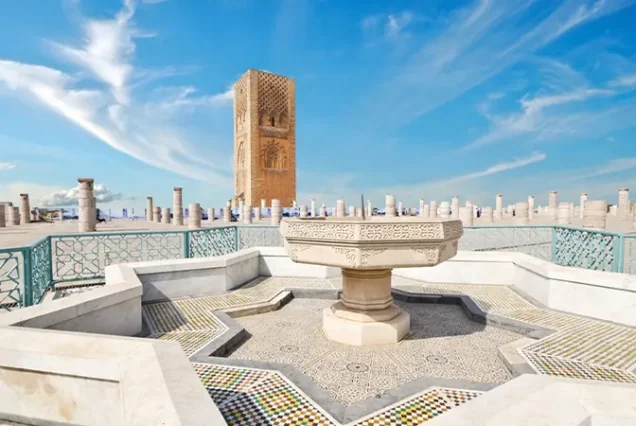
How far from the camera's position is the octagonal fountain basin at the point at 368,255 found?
9.42 feet

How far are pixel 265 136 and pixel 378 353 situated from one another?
33.3 metres

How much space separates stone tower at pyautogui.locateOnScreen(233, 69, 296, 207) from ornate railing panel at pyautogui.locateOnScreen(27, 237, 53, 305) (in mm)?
28861

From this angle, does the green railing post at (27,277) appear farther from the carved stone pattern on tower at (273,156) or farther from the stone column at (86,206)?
the carved stone pattern on tower at (273,156)

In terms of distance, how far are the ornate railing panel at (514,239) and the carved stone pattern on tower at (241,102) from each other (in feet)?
101

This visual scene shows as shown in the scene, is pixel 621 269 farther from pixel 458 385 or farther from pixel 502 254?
pixel 458 385

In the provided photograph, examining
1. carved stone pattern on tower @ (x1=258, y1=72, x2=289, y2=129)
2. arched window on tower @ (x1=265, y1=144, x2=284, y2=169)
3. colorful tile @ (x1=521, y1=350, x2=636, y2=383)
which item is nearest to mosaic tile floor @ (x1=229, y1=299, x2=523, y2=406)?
colorful tile @ (x1=521, y1=350, x2=636, y2=383)

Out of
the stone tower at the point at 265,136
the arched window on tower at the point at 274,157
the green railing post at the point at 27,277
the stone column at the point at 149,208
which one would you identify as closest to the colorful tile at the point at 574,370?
the green railing post at the point at 27,277

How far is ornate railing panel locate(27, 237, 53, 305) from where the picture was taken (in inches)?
158

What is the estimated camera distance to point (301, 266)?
590 cm

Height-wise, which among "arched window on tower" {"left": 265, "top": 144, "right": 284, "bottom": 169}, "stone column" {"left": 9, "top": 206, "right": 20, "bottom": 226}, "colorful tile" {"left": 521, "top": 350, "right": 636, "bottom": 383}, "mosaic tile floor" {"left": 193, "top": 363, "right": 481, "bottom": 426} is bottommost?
"colorful tile" {"left": 521, "top": 350, "right": 636, "bottom": 383}

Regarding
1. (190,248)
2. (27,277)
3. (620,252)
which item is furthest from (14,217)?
(620,252)

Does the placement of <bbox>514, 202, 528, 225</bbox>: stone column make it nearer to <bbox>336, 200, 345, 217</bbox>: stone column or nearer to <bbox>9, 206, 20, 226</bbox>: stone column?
<bbox>336, 200, 345, 217</bbox>: stone column

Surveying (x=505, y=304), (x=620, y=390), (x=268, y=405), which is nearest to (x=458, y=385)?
(x=620, y=390)

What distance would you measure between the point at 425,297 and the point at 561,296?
1572 mm
